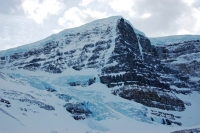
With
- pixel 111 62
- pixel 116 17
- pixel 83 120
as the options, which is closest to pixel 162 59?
pixel 116 17

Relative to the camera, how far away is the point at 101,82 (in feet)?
285

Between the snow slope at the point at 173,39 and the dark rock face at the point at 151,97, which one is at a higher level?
the snow slope at the point at 173,39

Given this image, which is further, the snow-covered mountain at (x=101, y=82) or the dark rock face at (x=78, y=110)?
the dark rock face at (x=78, y=110)

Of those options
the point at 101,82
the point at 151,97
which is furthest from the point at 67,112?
the point at 101,82

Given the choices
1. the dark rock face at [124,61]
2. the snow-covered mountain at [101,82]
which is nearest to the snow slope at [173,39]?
the snow-covered mountain at [101,82]

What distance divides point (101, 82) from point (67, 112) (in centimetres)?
3508

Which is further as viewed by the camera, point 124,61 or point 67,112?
point 124,61

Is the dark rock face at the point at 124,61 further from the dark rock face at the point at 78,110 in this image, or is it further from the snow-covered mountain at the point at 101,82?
the dark rock face at the point at 78,110

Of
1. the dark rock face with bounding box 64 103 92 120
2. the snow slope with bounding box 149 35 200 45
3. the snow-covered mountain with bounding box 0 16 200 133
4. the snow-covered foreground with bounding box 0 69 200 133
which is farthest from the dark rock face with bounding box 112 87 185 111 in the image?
the snow slope with bounding box 149 35 200 45

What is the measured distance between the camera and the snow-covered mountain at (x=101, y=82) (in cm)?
4759

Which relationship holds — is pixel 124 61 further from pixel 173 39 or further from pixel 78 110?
pixel 173 39

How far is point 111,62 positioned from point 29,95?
150ft

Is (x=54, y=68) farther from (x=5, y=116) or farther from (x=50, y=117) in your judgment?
(x=5, y=116)

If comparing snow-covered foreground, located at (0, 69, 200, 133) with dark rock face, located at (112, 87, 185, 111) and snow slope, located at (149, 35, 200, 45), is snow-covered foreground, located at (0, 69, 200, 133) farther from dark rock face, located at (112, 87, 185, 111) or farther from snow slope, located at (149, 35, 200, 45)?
snow slope, located at (149, 35, 200, 45)
